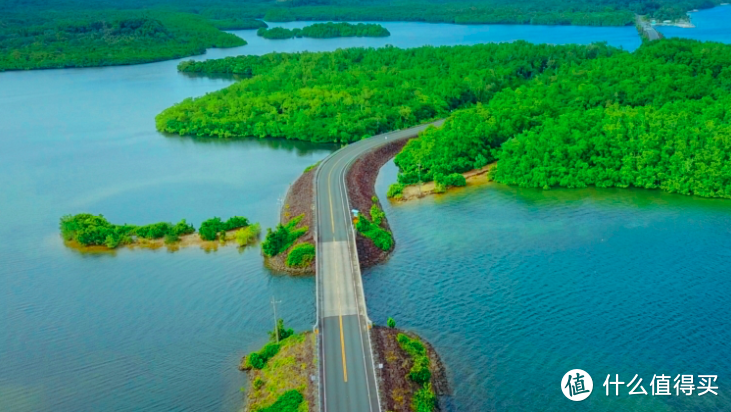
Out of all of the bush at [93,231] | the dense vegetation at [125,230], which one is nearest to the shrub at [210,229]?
the dense vegetation at [125,230]

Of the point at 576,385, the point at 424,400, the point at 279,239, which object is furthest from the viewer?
the point at 279,239

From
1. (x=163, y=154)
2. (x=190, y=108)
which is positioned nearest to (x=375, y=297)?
(x=163, y=154)

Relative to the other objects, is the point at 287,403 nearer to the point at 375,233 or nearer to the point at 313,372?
the point at 313,372

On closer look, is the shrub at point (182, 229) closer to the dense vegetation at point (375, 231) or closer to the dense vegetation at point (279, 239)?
the dense vegetation at point (279, 239)

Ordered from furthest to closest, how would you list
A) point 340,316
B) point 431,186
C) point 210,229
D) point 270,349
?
point 431,186
point 210,229
point 340,316
point 270,349

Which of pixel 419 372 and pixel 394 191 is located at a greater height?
pixel 394 191

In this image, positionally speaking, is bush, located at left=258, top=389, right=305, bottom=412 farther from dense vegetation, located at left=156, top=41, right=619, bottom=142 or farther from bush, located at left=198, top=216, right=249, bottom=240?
dense vegetation, located at left=156, top=41, right=619, bottom=142

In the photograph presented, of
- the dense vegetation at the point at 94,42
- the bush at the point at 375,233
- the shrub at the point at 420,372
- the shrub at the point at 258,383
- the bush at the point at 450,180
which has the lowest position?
the shrub at the point at 258,383

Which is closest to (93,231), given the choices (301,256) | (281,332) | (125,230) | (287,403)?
(125,230)
